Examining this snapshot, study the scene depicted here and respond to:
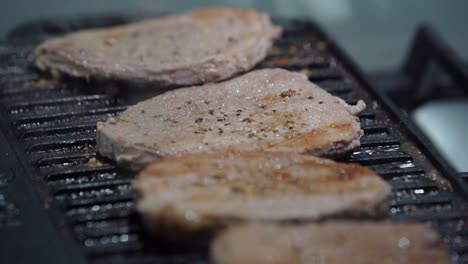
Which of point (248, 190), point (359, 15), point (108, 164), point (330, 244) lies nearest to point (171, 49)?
point (108, 164)

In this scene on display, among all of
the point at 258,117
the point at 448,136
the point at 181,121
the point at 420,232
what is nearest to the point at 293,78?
the point at 258,117

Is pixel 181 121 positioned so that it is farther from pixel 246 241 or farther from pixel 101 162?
pixel 246 241

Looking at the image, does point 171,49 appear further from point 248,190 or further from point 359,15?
point 359,15

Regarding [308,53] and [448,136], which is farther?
[448,136]

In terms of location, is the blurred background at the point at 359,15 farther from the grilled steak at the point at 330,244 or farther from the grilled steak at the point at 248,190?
the grilled steak at the point at 330,244

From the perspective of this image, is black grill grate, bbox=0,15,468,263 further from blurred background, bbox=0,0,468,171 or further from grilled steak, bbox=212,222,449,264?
blurred background, bbox=0,0,468,171
